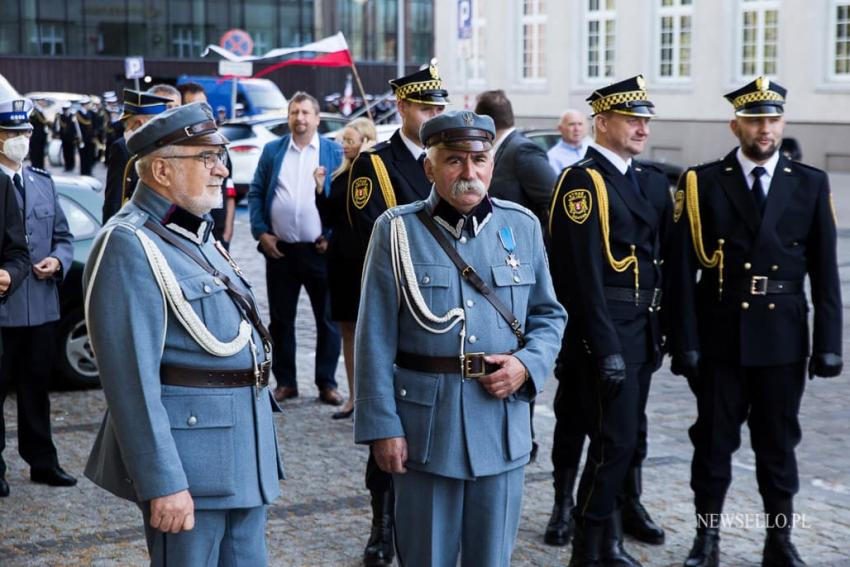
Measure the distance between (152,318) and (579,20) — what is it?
105ft

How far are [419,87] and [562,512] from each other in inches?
82.0

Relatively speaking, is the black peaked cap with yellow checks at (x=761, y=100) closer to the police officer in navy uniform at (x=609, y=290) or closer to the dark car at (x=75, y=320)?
the police officer in navy uniform at (x=609, y=290)

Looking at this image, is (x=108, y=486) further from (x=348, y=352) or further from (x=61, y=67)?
(x=61, y=67)

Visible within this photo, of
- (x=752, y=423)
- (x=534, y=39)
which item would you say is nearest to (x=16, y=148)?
(x=752, y=423)

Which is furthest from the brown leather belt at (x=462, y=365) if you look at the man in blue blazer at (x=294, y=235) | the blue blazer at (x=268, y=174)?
the blue blazer at (x=268, y=174)

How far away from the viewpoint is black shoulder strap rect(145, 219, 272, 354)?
12.3 feet

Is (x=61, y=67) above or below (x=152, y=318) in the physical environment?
above

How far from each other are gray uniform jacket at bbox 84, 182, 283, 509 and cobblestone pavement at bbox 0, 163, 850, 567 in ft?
6.66

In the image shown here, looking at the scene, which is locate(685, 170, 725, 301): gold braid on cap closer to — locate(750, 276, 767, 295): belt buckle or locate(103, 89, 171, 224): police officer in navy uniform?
locate(750, 276, 767, 295): belt buckle

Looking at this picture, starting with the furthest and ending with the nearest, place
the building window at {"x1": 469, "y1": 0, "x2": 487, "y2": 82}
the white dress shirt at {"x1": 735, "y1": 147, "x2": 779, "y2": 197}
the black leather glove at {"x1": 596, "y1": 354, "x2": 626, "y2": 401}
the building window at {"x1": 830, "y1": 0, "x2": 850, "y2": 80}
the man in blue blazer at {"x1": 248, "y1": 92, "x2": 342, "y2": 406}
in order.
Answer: the building window at {"x1": 469, "y1": 0, "x2": 487, "y2": 82} → the building window at {"x1": 830, "y1": 0, "x2": 850, "y2": 80} → the man in blue blazer at {"x1": 248, "y1": 92, "x2": 342, "y2": 406} → the white dress shirt at {"x1": 735, "y1": 147, "x2": 779, "y2": 197} → the black leather glove at {"x1": 596, "y1": 354, "x2": 626, "y2": 401}

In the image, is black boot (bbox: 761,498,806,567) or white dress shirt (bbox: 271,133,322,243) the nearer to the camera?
black boot (bbox: 761,498,806,567)

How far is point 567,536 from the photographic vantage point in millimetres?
6074

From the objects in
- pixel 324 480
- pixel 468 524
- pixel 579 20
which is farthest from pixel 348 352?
pixel 579 20

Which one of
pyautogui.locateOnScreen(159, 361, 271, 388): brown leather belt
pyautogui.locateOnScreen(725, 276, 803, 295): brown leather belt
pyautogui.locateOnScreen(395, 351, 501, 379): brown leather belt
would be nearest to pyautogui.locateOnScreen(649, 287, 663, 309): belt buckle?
pyautogui.locateOnScreen(725, 276, 803, 295): brown leather belt
